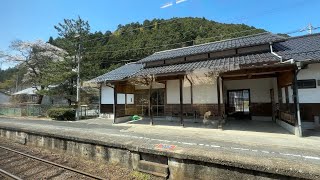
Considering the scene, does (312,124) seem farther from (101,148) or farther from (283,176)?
(101,148)

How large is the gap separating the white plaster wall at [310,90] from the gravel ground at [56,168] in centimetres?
868

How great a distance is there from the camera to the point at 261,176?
401cm

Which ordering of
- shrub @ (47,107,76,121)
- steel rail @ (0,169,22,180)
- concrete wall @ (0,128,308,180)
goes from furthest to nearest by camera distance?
shrub @ (47,107,76,121) < steel rail @ (0,169,22,180) < concrete wall @ (0,128,308,180)

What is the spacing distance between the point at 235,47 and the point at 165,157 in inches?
365

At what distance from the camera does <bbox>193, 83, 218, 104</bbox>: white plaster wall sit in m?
12.8

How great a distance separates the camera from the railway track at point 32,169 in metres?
6.01

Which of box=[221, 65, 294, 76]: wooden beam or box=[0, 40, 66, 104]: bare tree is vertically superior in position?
box=[0, 40, 66, 104]: bare tree

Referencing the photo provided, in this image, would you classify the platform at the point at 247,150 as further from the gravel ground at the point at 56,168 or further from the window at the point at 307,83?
the window at the point at 307,83

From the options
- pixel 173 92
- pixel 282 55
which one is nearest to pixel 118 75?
pixel 173 92

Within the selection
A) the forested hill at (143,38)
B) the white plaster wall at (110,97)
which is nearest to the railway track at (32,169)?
the white plaster wall at (110,97)

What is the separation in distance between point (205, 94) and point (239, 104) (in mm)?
3123

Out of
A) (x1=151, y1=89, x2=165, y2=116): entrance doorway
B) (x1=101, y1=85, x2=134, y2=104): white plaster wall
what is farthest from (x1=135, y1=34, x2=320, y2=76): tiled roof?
(x1=101, y1=85, x2=134, y2=104): white plaster wall

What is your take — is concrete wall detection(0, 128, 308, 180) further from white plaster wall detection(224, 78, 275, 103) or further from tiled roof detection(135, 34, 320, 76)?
white plaster wall detection(224, 78, 275, 103)

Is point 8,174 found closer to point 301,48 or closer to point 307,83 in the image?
point 307,83
